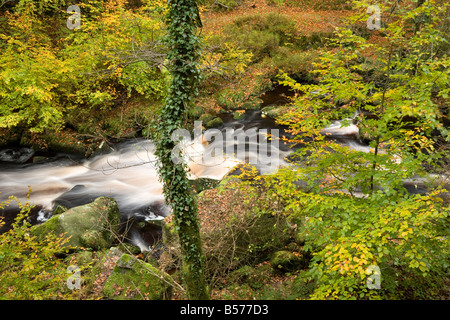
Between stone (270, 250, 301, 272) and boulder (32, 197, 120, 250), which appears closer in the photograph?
stone (270, 250, 301, 272)

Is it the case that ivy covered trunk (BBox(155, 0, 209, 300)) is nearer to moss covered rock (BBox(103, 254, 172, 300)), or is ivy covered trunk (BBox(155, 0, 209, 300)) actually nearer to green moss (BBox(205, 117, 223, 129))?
moss covered rock (BBox(103, 254, 172, 300))

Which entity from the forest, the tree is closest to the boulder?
the forest

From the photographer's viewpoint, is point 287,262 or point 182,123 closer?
point 182,123

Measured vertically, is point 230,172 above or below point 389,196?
below

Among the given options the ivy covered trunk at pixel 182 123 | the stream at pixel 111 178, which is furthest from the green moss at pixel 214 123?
the ivy covered trunk at pixel 182 123

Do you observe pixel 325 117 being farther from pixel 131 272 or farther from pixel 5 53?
pixel 5 53

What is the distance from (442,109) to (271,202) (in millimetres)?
12513

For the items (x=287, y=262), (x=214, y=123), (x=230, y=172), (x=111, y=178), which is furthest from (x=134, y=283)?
(x=214, y=123)

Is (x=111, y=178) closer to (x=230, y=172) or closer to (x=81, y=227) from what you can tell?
(x=81, y=227)

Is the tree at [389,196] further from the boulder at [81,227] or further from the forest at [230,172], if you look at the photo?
the boulder at [81,227]

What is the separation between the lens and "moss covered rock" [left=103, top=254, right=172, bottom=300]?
6.30 m

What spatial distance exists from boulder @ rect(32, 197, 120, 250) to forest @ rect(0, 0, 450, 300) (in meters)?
0.04

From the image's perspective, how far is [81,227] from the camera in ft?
27.9

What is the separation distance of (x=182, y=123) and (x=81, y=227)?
5725 mm
